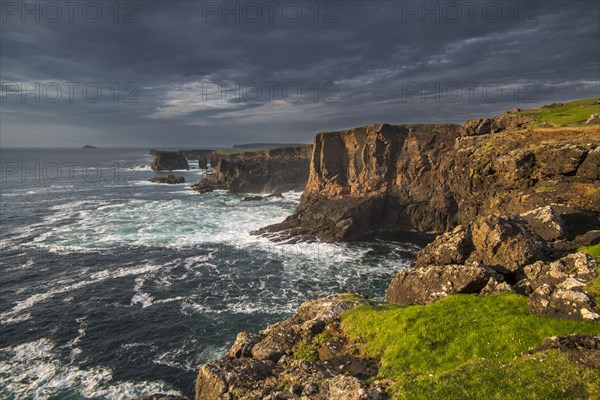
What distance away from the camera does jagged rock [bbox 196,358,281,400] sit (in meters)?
12.7

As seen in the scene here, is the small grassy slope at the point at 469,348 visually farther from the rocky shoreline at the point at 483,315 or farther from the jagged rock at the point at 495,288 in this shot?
the jagged rock at the point at 495,288

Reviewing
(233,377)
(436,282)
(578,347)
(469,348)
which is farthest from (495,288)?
(233,377)

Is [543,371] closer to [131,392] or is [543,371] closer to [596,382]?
[596,382]

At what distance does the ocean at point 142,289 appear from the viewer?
26.5 meters

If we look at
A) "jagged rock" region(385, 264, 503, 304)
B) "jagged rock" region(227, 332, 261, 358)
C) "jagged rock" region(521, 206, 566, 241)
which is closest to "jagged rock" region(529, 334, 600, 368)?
"jagged rock" region(385, 264, 503, 304)

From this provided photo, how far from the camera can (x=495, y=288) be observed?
16312 millimetres

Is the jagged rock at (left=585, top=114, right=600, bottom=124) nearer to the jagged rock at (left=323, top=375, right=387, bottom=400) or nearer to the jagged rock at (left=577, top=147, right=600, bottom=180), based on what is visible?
the jagged rock at (left=577, top=147, right=600, bottom=180)

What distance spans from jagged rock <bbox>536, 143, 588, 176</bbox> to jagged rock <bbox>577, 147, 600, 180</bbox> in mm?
504

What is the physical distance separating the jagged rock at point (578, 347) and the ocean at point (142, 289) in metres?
22.8

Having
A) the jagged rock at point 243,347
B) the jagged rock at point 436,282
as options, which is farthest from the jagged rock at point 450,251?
the jagged rock at point 243,347

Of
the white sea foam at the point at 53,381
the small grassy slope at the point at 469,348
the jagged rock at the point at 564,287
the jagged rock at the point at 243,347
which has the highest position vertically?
the jagged rock at the point at 564,287

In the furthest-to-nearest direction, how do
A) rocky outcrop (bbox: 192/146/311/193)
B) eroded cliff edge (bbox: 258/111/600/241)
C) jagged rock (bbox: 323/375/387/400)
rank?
rocky outcrop (bbox: 192/146/311/193)
eroded cliff edge (bbox: 258/111/600/241)
jagged rock (bbox: 323/375/387/400)

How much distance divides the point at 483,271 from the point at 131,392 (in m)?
24.4

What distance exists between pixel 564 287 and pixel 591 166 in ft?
69.9
